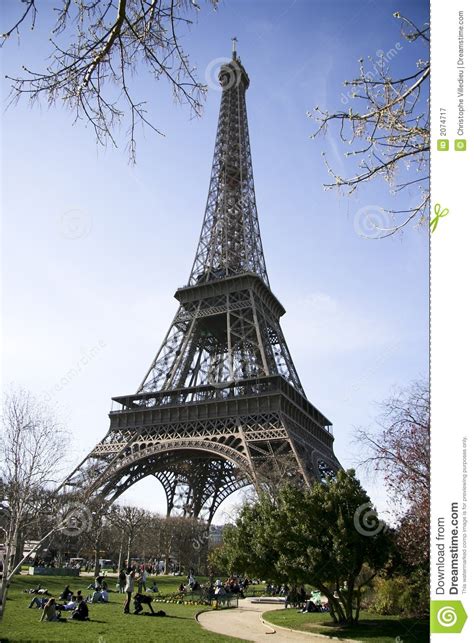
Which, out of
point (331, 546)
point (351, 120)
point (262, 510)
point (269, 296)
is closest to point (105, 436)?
point (269, 296)

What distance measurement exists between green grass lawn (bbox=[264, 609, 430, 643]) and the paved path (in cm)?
61

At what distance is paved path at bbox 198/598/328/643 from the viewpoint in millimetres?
14834

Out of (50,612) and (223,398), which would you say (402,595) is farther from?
(223,398)

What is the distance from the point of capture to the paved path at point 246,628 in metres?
14.8

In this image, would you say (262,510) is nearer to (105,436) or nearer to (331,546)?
(331,546)

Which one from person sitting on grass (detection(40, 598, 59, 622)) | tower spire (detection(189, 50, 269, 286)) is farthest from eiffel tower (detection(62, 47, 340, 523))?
person sitting on grass (detection(40, 598, 59, 622))

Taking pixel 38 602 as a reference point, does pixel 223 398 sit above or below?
above

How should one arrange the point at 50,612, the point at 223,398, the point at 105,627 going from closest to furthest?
the point at 105,627 → the point at 50,612 → the point at 223,398

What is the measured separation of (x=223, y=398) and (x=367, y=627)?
24702mm

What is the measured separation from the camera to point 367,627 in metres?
16.7

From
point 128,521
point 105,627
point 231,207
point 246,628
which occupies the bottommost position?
point 128,521
